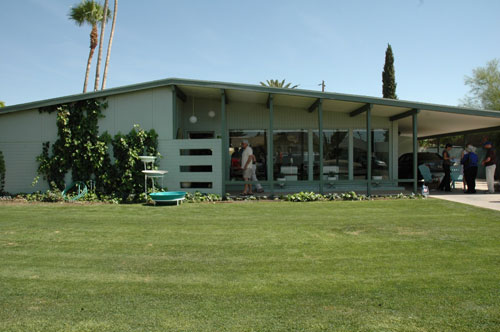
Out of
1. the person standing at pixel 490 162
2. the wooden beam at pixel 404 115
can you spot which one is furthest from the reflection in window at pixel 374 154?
the person standing at pixel 490 162

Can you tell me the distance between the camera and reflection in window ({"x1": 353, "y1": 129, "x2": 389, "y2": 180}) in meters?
11.9

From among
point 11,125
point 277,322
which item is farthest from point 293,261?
point 11,125

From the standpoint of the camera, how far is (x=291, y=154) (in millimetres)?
11742

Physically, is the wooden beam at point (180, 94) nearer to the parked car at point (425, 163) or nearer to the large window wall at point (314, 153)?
the large window wall at point (314, 153)

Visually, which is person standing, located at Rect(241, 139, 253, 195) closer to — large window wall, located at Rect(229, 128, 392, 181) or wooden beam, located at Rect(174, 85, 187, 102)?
large window wall, located at Rect(229, 128, 392, 181)

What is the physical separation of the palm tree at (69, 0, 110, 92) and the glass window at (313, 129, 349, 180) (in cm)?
1560

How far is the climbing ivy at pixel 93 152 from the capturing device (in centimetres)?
920

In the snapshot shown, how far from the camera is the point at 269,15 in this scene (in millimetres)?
A: 10344

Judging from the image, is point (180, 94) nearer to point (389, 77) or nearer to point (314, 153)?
point (314, 153)

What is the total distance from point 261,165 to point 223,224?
5.82 metres

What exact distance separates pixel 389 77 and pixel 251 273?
29552 mm

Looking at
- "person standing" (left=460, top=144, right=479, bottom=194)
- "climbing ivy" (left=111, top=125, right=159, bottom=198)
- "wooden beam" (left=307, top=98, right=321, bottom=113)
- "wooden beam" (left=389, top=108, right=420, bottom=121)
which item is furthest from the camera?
"person standing" (left=460, top=144, right=479, bottom=194)

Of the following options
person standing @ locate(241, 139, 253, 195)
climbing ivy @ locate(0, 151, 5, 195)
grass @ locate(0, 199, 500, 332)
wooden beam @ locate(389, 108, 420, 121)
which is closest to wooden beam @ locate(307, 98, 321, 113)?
person standing @ locate(241, 139, 253, 195)

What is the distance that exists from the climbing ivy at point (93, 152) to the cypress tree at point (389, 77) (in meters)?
25.2
